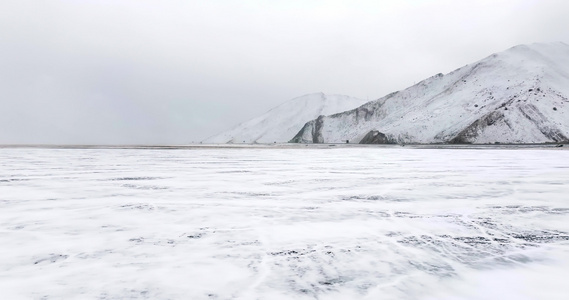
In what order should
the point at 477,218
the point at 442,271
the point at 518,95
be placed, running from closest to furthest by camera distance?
the point at 442,271
the point at 477,218
the point at 518,95

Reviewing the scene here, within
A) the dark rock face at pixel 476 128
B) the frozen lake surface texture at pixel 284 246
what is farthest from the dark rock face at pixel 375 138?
the frozen lake surface texture at pixel 284 246

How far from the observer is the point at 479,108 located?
335 ft

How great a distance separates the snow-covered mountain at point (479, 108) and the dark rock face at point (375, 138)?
0.27 m

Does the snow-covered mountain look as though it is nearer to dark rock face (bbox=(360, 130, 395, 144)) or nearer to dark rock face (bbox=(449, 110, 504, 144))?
dark rock face (bbox=(449, 110, 504, 144))

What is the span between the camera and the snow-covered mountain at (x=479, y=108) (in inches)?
3489

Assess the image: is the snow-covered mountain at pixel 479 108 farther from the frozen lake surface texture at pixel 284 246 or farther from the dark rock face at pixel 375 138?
the frozen lake surface texture at pixel 284 246

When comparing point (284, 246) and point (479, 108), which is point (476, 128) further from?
point (284, 246)

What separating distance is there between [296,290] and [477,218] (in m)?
3.66

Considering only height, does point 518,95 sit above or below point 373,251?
above

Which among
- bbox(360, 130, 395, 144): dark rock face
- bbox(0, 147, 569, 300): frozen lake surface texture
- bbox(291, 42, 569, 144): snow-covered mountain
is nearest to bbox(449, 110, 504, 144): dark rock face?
bbox(291, 42, 569, 144): snow-covered mountain

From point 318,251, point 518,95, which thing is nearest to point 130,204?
point 318,251

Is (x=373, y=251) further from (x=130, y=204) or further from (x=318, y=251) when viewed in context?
(x=130, y=204)

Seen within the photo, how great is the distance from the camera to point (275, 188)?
29.1 ft

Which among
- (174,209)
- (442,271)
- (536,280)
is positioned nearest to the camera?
(536,280)
